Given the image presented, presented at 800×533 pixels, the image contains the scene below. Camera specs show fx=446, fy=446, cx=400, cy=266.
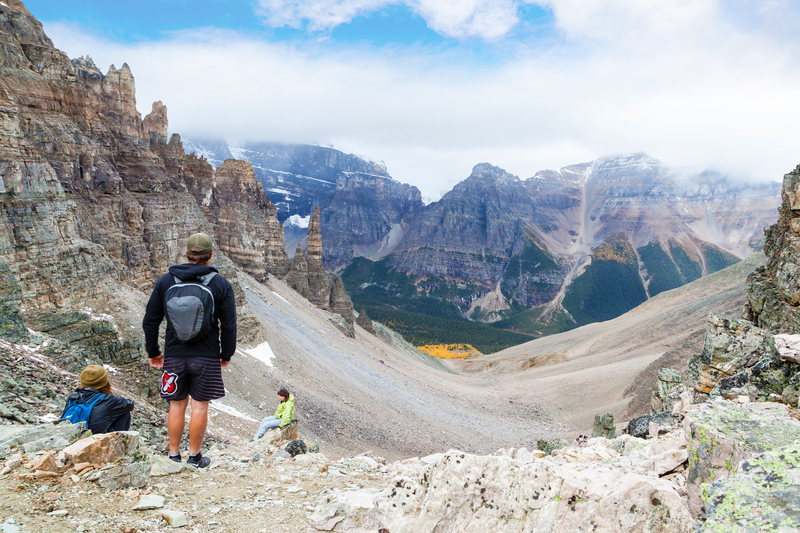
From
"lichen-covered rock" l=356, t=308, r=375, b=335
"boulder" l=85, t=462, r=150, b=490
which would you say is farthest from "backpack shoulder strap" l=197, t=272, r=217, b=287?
"lichen-covered rock" l=356, t=308, r=375, b=335

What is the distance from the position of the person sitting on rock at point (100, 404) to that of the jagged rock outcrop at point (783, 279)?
76.3 feet

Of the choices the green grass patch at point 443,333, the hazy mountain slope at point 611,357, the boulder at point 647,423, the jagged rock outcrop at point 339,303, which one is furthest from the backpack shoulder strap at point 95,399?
the green grass patch at point 443,333

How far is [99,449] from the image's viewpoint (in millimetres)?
6141

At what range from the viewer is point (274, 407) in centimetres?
2630

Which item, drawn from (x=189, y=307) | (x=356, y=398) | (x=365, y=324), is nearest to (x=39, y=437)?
(x=189, y=307)

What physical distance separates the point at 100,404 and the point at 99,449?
3.62 feet

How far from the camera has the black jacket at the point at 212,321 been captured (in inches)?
266

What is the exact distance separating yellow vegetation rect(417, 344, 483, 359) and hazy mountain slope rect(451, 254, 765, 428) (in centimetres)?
2670

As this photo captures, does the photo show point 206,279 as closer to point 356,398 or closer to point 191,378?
→ point 191,378

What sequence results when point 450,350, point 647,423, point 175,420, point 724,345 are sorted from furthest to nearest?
point 450,350, point 724,345, point 647,423, point 175,420

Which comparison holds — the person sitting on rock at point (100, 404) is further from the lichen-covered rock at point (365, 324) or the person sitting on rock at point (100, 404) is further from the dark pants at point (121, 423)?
the lichen-covered rock at point (365, 324)

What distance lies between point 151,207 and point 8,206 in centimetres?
1755

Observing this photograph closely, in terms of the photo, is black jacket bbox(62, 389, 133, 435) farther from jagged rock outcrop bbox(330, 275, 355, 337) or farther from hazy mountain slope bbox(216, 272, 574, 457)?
jagged rock outcrop bbox(330, 275, 355, 337)

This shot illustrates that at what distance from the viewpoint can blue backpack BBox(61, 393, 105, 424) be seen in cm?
694
